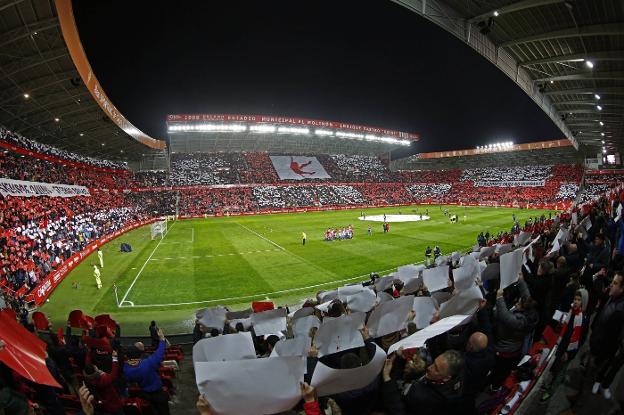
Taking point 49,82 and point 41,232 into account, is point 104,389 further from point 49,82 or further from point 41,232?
point 49,82

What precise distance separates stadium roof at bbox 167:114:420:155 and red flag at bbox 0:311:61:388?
208 ft

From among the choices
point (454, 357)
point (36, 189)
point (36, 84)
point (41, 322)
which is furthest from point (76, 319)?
point (36, 189)

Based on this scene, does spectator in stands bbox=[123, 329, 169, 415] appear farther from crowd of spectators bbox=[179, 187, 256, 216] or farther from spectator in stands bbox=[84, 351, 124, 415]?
crowd of spectators bbox=[179, 187, 256, 216]

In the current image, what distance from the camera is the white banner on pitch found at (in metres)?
80.5

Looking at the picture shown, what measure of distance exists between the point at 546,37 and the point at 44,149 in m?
41.6

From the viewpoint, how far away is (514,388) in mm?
4574

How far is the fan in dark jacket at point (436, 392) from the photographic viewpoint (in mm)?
3475

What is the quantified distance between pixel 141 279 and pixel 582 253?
21.2 m

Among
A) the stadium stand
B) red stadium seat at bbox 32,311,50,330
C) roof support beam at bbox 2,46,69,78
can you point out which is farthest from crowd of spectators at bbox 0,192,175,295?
the stadium stand

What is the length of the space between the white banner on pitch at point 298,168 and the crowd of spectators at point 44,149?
33.7 m

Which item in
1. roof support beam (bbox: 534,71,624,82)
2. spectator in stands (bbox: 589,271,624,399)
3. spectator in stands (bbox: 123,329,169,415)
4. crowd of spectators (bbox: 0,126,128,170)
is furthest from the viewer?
crowd of spectators (bbox: 0,126,128,170)

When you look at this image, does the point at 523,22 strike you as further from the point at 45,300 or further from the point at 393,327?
the point at 45,300

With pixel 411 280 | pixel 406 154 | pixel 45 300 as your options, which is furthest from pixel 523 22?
pixel 406 154

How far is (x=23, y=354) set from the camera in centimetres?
590
